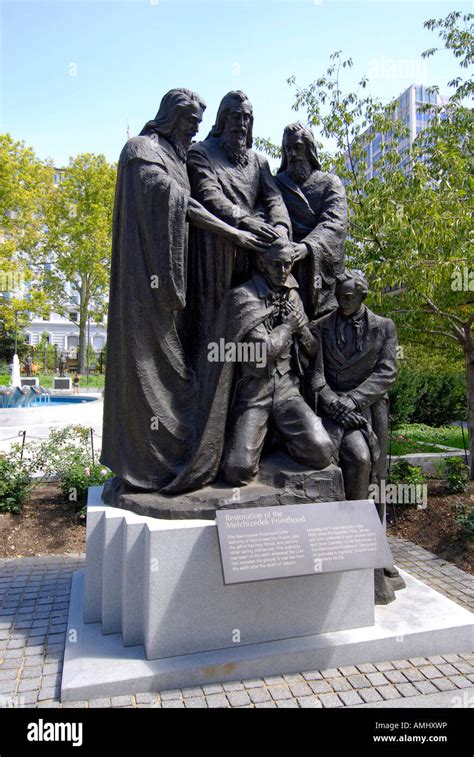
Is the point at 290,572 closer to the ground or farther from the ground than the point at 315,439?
closer to the ground

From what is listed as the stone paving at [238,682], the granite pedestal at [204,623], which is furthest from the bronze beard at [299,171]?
the stone paving at [238,682]

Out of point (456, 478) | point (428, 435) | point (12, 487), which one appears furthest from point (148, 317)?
point (428, 435)

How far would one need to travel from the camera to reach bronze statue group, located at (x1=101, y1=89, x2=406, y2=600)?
3.82 metres

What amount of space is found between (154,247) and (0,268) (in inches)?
847

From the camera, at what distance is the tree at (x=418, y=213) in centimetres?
681

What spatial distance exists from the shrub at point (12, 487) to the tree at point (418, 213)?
5141mm

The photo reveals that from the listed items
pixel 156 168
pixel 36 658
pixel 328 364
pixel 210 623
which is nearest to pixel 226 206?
pixel 156 168

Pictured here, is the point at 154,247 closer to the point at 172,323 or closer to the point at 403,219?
the point at 172,323

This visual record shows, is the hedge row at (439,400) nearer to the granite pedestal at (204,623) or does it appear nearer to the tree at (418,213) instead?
the tree at (418,213)

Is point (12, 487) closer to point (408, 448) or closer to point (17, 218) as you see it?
point (408, 448)

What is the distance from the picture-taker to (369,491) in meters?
4.13

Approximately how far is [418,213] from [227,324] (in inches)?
171

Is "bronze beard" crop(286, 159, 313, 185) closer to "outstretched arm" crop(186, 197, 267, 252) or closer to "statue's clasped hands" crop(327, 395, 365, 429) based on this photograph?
"outstretched arm" crop(186, 197, 267, 252)

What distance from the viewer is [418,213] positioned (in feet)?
23.2
